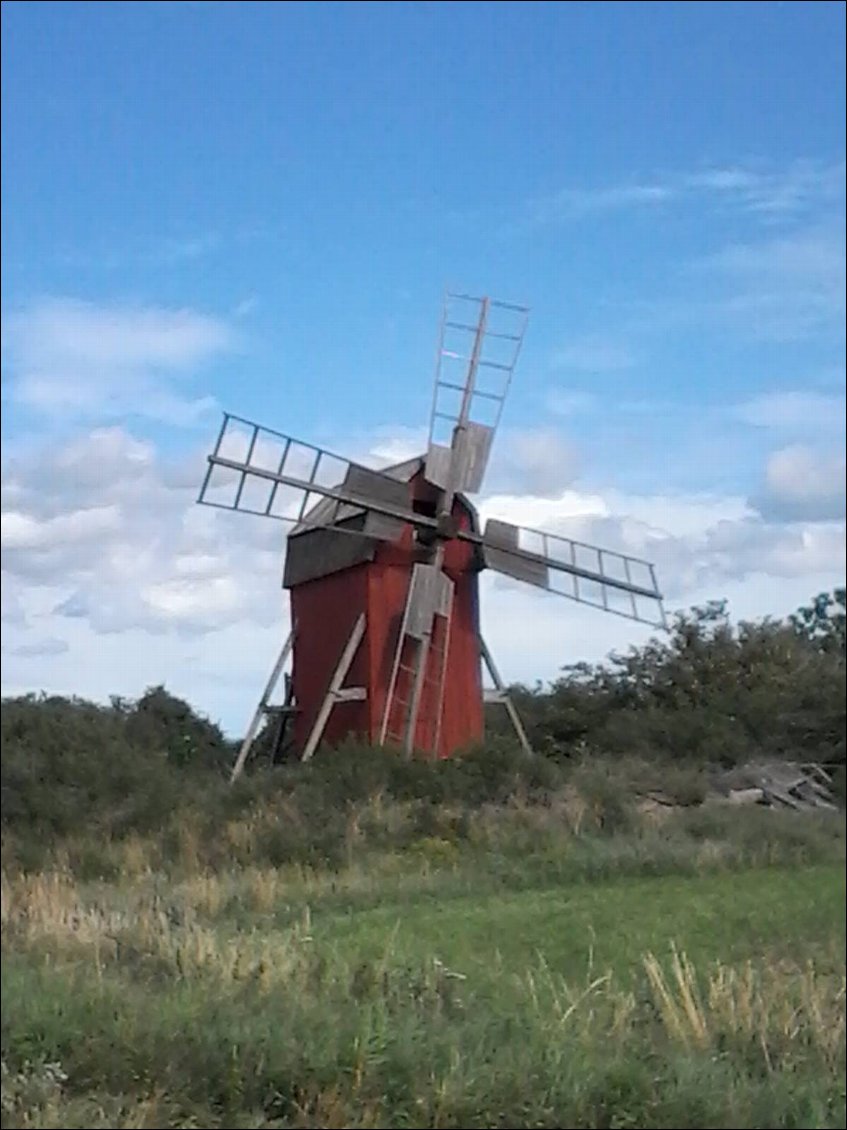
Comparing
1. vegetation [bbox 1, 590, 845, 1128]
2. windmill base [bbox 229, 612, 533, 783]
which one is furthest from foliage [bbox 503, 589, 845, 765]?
windmill base [bbox 229, 612, 533, 783]

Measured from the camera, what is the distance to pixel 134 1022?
5.13 m

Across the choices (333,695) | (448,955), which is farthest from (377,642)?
(448,955)

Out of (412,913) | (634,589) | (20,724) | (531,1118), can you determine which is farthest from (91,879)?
(634,589)

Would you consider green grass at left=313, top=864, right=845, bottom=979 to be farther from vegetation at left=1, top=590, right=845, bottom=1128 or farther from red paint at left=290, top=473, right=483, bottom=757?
red paint at left=290, top=473, right=483, bottom=757

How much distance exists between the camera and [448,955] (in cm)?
779

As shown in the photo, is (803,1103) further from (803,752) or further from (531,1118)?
(803,752)

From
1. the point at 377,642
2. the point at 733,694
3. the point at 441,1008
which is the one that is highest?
the point at 377,642

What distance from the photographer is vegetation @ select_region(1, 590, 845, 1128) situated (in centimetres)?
458

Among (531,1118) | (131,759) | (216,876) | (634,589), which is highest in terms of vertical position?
(634,589)

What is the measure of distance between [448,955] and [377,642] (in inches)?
482

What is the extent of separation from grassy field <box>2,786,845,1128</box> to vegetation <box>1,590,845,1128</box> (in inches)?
0.5

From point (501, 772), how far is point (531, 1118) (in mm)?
8092

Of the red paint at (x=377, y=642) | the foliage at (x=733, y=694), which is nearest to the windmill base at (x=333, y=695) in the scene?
the red paint at (x=377, y=642)

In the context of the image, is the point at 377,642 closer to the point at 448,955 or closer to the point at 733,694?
the point at 448,955
